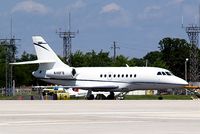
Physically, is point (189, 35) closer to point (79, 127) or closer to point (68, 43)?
point (68, 43)

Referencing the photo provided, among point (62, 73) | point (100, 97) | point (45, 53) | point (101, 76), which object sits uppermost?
point (45, 53)

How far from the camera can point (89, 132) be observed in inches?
912

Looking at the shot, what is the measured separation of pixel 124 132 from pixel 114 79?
159ft

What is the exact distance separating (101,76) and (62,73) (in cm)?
411

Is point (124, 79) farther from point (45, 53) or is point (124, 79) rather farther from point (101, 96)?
point (45, 53)

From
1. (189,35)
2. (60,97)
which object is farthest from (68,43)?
(60,97)

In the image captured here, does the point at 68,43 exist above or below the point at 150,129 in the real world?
A: above

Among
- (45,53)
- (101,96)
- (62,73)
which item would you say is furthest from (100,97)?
(45,53)

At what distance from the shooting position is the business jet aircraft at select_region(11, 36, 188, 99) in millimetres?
68938

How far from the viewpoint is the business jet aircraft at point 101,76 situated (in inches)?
2714

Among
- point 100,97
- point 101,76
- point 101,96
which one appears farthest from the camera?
point 101,76

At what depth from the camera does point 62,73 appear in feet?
240

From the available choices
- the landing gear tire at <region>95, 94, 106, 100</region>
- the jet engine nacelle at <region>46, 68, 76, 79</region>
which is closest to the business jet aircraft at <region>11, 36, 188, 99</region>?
the jet engine nacelle at <region>46, 68, 76, 79</region>

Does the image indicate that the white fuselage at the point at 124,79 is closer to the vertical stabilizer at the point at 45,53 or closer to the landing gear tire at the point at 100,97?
the landing gear tire at the point at 100,97
